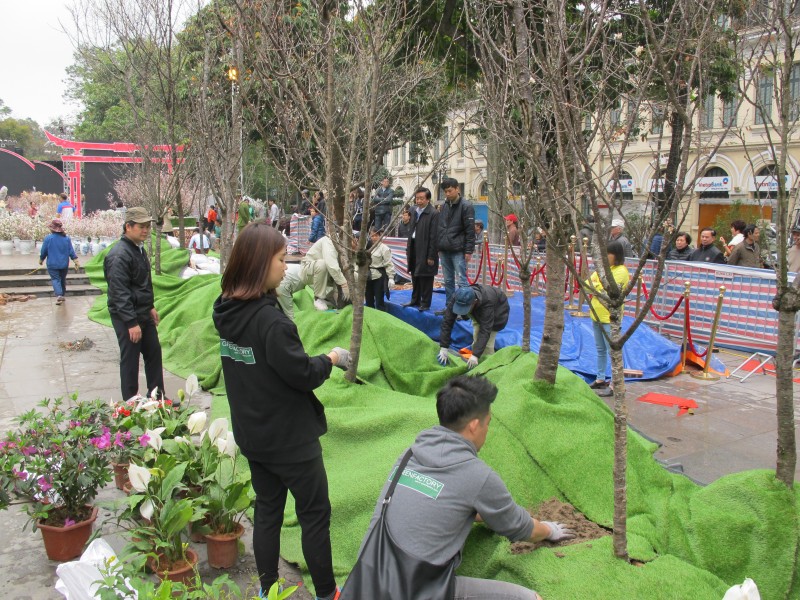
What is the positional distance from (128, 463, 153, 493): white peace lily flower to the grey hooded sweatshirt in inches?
49.8

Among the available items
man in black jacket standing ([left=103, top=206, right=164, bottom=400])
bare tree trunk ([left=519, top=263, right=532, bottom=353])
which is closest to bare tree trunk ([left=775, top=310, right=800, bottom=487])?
bare tree trunk ([left=519, top=263, right=532, bottom=353])

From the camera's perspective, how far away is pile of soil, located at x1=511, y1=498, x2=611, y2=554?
2912 mm

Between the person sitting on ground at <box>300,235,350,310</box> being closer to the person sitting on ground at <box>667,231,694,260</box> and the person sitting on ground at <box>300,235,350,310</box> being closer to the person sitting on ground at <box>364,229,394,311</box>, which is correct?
the person sitting on ground at <box>364,229,394,311</box>

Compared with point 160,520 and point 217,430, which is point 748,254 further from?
point 160,520

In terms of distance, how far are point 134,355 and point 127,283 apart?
603 millimetres

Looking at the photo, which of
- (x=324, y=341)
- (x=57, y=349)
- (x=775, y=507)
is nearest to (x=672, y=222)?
(x=775, y=507)

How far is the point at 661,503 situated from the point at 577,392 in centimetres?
99

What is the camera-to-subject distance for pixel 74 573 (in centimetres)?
271

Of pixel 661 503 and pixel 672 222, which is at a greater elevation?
pixel 672 222

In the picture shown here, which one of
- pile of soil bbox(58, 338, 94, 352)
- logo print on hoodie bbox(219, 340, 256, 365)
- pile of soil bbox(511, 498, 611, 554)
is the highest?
logo print on hoodie bbox(219, 340, 256, 365)

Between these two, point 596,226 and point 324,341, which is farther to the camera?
point 324,341

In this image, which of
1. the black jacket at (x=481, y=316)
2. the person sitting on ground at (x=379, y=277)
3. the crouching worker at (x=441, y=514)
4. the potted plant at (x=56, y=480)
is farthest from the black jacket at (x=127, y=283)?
the person sitting on ground at (x=379, y=277)

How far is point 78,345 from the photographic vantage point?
28.5 ft

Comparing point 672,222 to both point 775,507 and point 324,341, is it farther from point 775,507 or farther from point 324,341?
point 324,341
